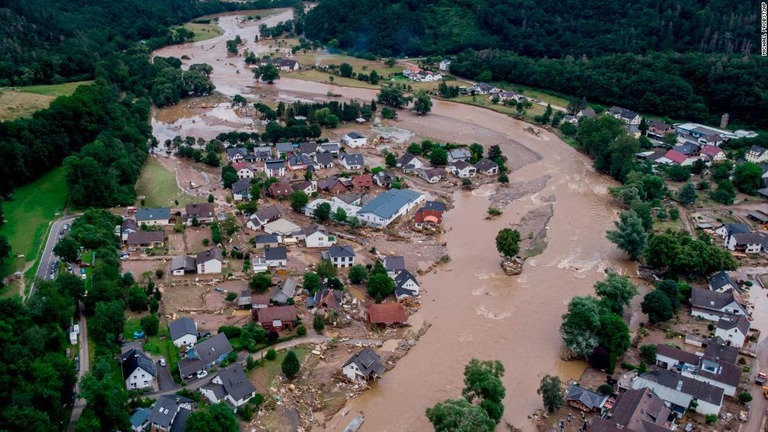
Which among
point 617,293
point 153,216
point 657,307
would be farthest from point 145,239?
point 657,307

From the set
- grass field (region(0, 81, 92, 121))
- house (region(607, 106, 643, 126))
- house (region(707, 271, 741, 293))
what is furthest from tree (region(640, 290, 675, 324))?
grass field (region(0, 81, 92, 121))

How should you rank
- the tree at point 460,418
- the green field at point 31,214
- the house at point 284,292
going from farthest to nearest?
the green field at point 31,214 < the house at point 284,292 < the tree at point 460,418

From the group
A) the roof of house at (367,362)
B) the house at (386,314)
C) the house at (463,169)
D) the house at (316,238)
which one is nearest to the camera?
the roof of house at (367,362)

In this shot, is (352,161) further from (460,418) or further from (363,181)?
(460,418)

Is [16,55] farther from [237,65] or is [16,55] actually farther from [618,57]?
[618,57]

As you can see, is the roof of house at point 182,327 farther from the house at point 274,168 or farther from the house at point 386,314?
the house at point 274,168

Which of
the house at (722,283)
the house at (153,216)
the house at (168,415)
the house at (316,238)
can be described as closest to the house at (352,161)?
the house at (316,238)
